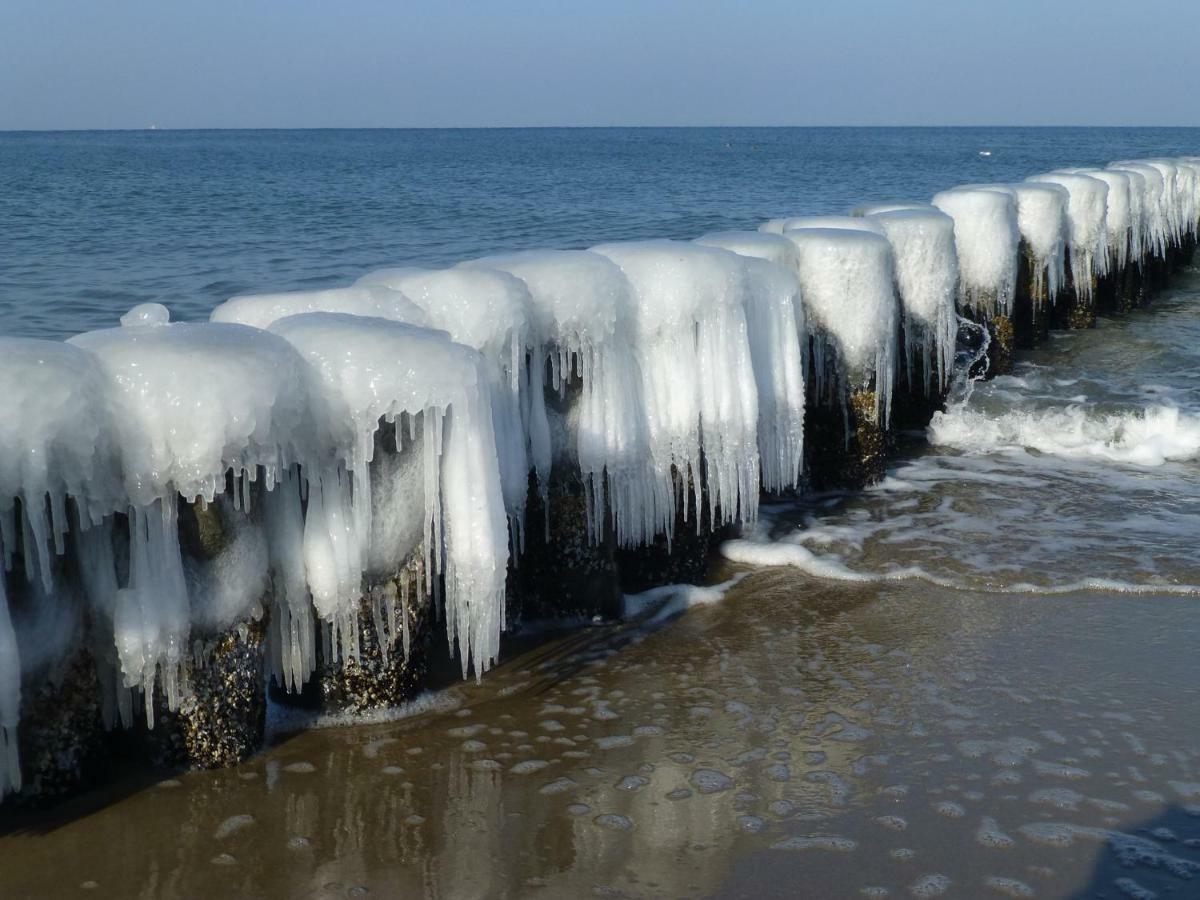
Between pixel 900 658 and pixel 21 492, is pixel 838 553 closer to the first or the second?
pixel 900 658

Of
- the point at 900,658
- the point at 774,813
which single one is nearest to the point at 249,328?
the point at 774,813

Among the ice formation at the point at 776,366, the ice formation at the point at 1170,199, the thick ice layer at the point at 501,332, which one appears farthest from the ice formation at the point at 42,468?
the ice formation at the point at 1170,199

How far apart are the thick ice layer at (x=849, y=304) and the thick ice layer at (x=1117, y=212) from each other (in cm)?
739

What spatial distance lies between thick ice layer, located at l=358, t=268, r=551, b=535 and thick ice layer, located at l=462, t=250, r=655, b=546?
119 mm

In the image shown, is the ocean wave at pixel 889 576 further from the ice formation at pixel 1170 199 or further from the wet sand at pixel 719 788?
the ice formation at pixel 1170 199

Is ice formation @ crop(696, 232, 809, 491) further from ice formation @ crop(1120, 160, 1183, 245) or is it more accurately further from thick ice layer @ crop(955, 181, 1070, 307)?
ice formation @ crop(1120, 160, 1183, 245)

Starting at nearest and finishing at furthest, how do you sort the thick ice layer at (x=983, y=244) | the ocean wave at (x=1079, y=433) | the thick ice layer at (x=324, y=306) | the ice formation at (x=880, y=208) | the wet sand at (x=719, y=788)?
the wet sand at (x=719, y=788), the thick ice layer at (x=324, y=306), the ocean wave at (x=1079, y=433), the ice formation at (x=880, y=208), the thick ice layer at (x=983, y=244)

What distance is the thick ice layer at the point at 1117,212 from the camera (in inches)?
534

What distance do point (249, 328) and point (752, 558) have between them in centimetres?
316

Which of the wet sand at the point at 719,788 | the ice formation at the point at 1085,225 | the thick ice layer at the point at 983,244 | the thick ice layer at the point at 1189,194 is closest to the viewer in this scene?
the wet sand at the point at 719,788

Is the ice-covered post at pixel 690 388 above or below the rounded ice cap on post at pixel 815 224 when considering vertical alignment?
below

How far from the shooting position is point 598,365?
5238mm

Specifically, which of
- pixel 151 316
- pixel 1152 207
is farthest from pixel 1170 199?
pixel 151 316

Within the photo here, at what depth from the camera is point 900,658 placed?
5023 millimetres
